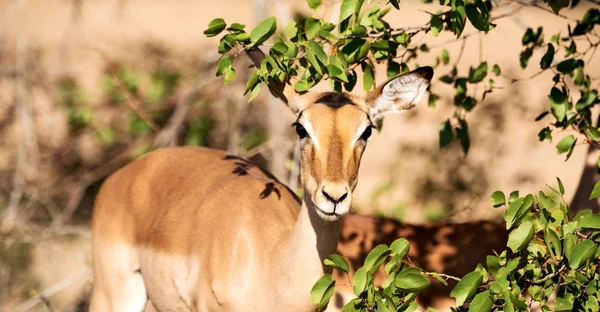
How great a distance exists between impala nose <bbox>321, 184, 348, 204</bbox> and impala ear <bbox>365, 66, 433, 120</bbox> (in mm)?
656

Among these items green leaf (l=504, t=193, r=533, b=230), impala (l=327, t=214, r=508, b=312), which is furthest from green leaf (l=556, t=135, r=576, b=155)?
impala (l=327, t=214, r=508, b=312)

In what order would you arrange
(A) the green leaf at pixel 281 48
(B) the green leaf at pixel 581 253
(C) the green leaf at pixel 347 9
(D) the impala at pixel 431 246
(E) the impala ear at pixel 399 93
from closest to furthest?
A: (B) the green leaf at pixel 581 253 → (C) the green leaf at pixel 347 9 → (A) the green leaf at pixel 281 48 → (E) the impala ear at pixel 399 93 → (D) the impala at pixel 431 246

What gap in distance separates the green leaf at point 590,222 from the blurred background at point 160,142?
283 cm

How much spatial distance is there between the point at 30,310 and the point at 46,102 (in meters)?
3.90

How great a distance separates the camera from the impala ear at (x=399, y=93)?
12.4ft

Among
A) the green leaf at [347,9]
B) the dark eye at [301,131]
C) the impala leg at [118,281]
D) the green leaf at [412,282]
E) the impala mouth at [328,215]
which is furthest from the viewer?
the impala leg at [118,281]

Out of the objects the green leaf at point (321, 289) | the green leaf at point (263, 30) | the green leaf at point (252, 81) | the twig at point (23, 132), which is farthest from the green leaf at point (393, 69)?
the twig at point (23, 132)

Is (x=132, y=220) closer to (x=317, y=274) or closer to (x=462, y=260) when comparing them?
(x=317, y=274)

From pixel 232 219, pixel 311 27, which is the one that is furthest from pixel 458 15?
pixel 232 219

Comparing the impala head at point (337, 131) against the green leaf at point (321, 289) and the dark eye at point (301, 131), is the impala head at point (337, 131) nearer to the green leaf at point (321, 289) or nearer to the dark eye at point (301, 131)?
the dark eye at point (301, 131)

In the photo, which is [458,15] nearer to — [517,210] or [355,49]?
[355,49]

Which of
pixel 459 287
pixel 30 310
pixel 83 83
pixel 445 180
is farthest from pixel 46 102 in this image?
pixel 459 287

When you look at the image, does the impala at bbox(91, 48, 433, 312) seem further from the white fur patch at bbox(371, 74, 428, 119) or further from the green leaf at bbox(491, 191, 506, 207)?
the green leaf at bbox(491, 191, 506, 207)

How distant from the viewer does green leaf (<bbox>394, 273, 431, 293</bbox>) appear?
9.15ft
